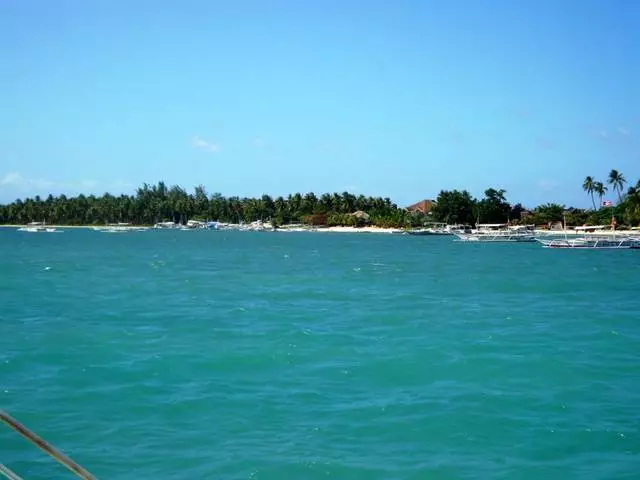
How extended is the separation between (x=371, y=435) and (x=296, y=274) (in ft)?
171

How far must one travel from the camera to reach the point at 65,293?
50.3 meters

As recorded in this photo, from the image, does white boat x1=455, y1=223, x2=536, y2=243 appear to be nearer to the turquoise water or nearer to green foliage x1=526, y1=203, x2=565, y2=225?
green foliage x1=526, y1=203, x2=565, y2=225

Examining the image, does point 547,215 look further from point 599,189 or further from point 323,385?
point 323,385

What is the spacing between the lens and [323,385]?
22.7 meters

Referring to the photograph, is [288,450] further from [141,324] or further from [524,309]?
[524,309]

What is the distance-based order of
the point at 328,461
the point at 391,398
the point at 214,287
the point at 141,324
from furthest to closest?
the point at 214,287 → the point at 141,324 → the point at 391,398 → the point at 328,461

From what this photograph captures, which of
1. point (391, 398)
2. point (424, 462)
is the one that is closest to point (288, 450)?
point (424, 462)

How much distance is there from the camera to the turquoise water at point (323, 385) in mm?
16297

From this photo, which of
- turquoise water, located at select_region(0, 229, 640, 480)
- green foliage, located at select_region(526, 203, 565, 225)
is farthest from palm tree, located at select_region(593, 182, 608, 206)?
turquoise water, located at select_region(0, 229, 640, 480)

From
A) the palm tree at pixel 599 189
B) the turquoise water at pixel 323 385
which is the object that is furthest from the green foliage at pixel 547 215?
the turquoise water at pixel 323 385

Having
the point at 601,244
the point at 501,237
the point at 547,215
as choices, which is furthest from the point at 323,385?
the point at 547,215

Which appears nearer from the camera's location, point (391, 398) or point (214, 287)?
point (391, 398)

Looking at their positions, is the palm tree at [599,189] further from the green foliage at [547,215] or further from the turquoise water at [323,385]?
the turquoise water at [323,385]

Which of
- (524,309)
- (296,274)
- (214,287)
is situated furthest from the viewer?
(296,274)
